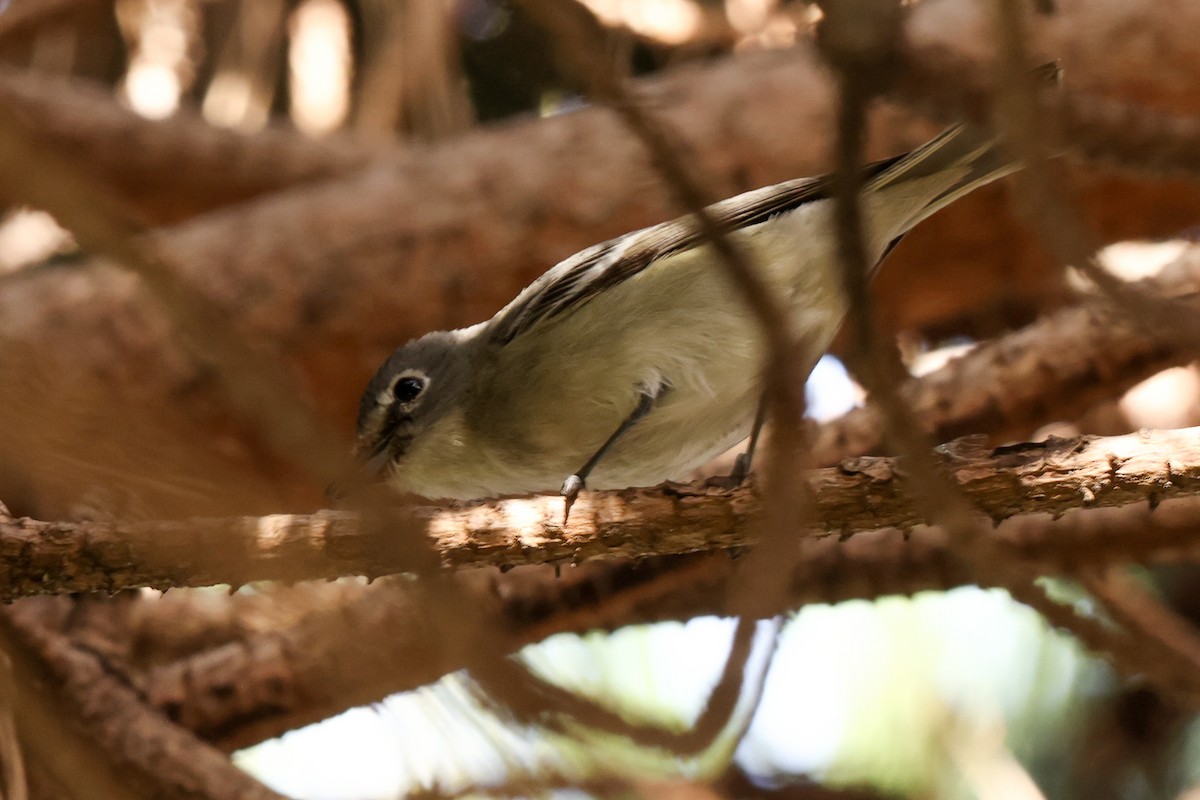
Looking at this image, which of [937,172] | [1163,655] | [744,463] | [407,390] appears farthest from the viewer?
[407,390]

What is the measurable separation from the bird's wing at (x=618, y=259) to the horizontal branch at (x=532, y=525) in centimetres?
92

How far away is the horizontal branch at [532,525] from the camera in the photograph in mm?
1944

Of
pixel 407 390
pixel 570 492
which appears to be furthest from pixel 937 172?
pixel 407 390

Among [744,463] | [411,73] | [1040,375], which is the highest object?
[411,73]

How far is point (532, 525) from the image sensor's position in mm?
2135

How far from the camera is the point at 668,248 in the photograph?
2914 mm

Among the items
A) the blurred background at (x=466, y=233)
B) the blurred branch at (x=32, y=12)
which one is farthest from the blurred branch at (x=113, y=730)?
the blurred branch at (x=32, y=12)

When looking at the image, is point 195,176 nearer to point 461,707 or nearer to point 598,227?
point 598,227

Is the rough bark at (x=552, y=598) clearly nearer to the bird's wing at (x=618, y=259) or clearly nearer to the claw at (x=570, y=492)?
the claw at (x=570, y=492)

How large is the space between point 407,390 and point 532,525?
1132mm

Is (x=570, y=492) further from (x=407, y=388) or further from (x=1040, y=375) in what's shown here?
(x=1040, y=375)

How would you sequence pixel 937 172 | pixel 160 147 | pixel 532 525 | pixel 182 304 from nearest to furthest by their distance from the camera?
pixel 182 304, pixel 532 525, pixel 937 172, pixel 160 147

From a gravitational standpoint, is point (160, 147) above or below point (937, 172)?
above

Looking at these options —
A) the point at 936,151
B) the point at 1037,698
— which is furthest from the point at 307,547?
the point at 1037,698
